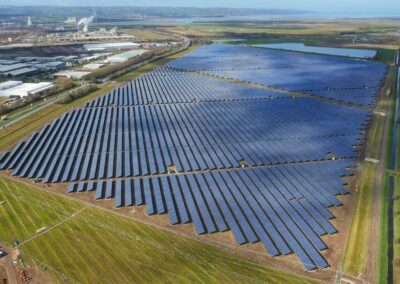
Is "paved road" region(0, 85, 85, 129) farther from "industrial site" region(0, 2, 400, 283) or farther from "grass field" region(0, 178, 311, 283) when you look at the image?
"grass field" region(0, 178, 311, 283)

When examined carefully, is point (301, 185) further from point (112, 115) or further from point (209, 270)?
point (112, 115)

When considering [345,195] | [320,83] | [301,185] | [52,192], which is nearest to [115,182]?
[52,192]

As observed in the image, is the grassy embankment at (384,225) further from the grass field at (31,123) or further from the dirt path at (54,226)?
the grass field at (31,123)

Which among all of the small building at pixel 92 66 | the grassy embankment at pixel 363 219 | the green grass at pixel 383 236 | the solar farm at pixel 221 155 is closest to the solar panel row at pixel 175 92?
the solar farm at pixel 221 155

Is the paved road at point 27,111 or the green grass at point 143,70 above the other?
the green grass at point 143,70

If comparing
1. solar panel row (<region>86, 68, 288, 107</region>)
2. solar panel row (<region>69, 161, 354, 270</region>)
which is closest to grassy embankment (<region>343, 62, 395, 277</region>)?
solar panel row (<region>69, 161, 354, 270</region>)

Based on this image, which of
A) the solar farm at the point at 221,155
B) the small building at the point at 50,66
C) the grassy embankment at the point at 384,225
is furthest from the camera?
the small building at the point at 50,66
